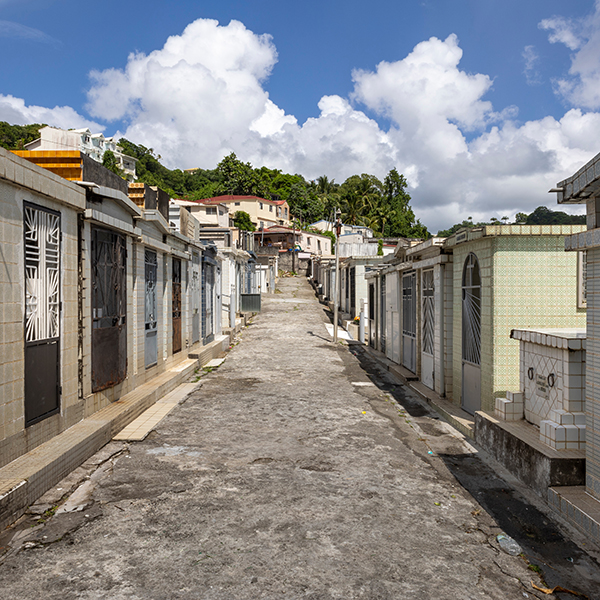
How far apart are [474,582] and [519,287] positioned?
203 inches

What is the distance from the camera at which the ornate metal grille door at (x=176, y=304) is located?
1300 cm

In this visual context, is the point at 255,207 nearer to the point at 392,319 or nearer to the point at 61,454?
the point at 392,319

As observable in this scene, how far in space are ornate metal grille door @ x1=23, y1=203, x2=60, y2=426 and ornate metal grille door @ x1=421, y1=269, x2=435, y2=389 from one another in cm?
798

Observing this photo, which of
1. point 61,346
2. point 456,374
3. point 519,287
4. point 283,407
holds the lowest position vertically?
point 283,407

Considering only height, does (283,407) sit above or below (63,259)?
below

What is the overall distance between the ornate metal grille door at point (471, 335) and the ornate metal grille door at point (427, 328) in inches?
75.5

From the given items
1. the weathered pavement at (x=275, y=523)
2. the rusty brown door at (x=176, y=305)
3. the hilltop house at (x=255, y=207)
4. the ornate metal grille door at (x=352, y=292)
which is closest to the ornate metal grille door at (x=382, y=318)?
the rusty brown door at (x=176, y=305)

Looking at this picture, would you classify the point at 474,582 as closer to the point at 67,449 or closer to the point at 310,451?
the point at 310,451

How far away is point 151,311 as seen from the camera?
11.0m

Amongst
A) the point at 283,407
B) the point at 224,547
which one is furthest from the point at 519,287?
the point at 224,547

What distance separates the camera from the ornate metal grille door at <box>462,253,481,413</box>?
8633 millimetres

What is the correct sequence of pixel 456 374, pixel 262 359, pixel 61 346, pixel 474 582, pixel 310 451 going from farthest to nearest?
1. pixel 262 359
2. pixel 456 374
3. pixel 310 451
4. pixel 61 346
5. pixel 474 582

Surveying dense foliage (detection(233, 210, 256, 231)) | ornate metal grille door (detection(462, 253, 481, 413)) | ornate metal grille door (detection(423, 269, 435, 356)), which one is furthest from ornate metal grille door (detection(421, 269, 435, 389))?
dense foliage (detection(233, 210, 256, 231))

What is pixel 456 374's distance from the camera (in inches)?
382
